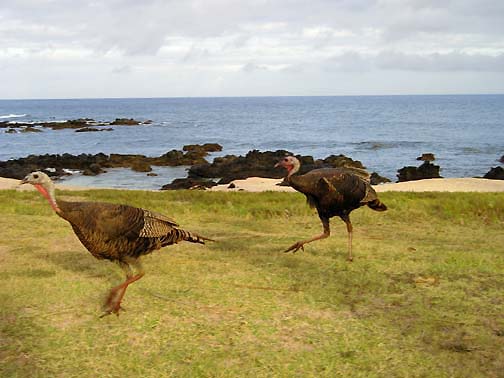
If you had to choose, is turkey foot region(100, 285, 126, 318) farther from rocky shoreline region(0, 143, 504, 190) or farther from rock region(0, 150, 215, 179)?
rock region(0, 150, 215, 179)

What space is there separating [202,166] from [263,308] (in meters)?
34.1


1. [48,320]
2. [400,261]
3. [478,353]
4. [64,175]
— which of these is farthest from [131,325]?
[64,175]

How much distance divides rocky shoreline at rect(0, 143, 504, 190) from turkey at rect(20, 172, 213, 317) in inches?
1045

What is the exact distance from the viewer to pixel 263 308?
675 cm

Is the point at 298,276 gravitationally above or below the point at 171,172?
above

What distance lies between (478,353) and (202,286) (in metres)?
3.45

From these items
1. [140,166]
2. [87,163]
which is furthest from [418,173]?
[87,163]

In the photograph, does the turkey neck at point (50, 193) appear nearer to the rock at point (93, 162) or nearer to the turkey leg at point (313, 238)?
the turkey leg at point (313, 238)

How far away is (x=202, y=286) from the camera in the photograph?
24.8ft

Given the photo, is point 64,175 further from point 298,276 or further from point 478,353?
point 478,353

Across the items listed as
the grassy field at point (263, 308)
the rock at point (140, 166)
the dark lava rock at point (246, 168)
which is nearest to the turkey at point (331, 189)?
the grassy field at point (263, 308)

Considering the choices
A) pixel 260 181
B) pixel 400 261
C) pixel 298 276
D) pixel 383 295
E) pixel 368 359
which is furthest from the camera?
pixel 260 181

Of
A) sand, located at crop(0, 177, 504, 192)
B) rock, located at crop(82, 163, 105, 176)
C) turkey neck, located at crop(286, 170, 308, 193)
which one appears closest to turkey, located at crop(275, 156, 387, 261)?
turkey neck, located at crop(286, 170, 308, 193)

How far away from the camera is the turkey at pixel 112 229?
621 cm
